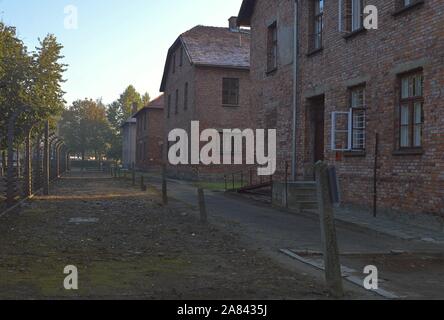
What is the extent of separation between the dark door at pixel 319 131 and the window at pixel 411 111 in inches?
188

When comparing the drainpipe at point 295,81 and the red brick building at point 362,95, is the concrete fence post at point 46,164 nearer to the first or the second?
the red brick building at point 362,95

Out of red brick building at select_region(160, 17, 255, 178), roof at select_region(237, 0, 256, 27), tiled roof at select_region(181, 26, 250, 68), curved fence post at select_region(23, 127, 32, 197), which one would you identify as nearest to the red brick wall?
red brick building at select_region(160, 17, 255, 178)

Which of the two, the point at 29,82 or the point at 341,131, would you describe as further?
the point at 29,82

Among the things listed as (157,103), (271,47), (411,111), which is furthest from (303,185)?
(157,103)

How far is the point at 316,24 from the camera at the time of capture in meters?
18.3

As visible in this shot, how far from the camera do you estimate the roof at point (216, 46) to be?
113 feet

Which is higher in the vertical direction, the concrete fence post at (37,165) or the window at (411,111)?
the window at (411,111)

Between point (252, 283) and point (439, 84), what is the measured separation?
725cm

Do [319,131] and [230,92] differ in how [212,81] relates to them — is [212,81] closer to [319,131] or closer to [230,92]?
[230,92]

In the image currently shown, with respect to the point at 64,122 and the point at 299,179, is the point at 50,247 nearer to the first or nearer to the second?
the point at 299,179

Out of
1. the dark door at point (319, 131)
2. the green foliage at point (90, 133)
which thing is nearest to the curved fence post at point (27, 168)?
the dark door at point (319, 131)

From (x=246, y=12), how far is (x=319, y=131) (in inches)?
327
